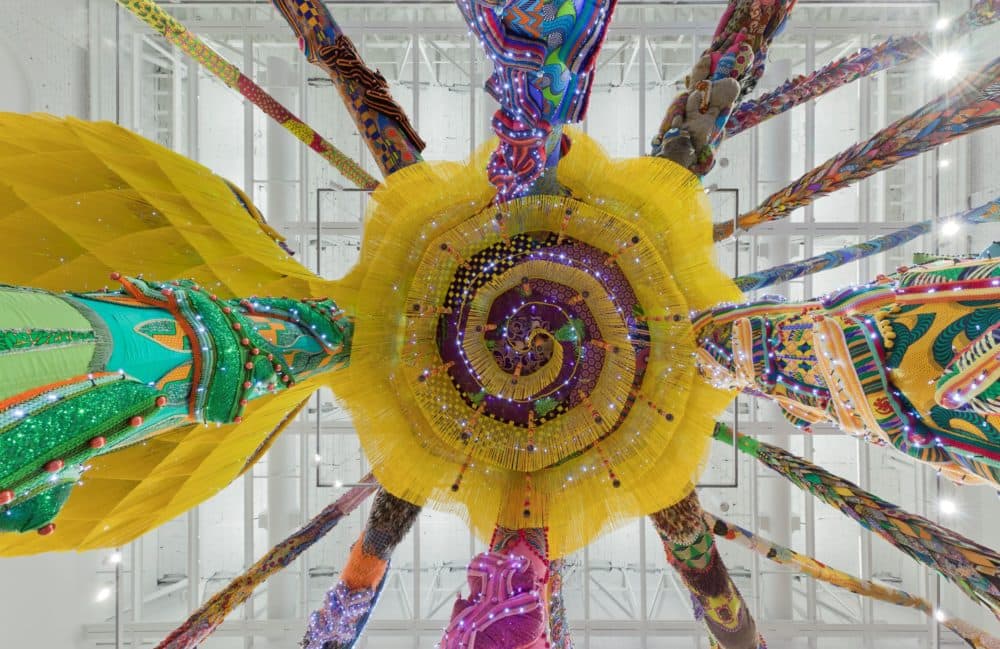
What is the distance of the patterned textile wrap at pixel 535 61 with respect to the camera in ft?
5.50

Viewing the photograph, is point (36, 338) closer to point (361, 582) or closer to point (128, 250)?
point (128, 250)

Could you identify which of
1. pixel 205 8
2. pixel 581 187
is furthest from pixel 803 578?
pixel 205 8

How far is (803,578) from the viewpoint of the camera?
6.66m

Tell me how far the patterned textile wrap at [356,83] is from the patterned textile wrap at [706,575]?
78.8 inches

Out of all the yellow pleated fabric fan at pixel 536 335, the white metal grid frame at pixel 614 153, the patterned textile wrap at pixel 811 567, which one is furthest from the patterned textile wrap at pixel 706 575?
the white metal grid frame at pixel 614 153

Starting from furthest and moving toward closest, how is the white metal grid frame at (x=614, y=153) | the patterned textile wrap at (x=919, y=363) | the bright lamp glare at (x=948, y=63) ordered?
the white metal grid frame at (x=614, y=153) < the bright lamp glare at (x=948, y=63) < the patterned textile wrap at (x=919, y=363)

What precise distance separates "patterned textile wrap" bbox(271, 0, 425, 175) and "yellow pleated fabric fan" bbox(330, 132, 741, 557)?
235mm

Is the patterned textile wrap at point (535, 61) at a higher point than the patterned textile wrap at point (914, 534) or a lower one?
higher

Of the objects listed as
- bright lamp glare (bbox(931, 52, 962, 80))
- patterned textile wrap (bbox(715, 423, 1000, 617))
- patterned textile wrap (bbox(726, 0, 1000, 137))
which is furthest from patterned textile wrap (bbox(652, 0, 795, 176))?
patterned textile wrap (bbox(715, 423, 1000, 617))

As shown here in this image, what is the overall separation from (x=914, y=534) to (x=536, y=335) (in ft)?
5.27

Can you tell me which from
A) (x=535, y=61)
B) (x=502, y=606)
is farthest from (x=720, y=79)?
(x=502, y=606)

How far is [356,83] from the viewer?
2.56 metres

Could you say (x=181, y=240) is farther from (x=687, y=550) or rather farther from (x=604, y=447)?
(x=687, y=550)

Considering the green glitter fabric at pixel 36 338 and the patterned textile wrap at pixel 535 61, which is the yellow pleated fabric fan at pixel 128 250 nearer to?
the green glitter fabric at pixel 36 338
